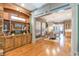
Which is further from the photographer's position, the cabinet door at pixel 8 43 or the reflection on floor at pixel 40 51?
the cabinet door at pixel 8 43

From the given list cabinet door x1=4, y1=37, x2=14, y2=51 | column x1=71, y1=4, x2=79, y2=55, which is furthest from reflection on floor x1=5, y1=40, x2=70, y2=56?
column x1=71, y1=4, x2=79, y2=55

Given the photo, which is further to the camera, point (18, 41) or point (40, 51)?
point (18, 41)

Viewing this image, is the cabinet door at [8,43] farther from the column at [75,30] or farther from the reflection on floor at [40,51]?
the column at [75,30]

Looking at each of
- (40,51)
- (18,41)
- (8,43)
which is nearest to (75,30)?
(40,51)

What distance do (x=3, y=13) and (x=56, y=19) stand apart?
2.20 m

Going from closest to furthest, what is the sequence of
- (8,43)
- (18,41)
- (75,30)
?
(75,30)
(8,43)
(18,41)

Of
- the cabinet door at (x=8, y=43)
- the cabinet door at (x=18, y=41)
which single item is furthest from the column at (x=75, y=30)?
the cabinet door at (x=18, y=41)

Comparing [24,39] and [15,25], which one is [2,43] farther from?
[24,39]

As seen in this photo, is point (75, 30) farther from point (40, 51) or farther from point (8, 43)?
point (8, 43)

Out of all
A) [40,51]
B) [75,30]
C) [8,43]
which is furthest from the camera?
[8,43]

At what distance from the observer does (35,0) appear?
292 centimetres

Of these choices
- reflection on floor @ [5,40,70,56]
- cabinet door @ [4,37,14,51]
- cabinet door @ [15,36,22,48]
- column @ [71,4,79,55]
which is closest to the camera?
column @ [71,4,79,55]

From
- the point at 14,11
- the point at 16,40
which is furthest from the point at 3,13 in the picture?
the point at 16,40

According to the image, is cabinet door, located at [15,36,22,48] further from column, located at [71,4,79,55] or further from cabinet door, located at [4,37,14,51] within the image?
column, located at [71,4,79,55]
